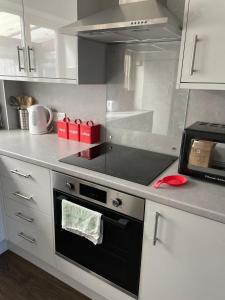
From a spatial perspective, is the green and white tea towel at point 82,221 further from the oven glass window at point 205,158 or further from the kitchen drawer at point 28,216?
the oven glass window at point 205,158

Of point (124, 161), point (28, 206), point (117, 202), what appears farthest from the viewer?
point (28, 206)

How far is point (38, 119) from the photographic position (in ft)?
6.24

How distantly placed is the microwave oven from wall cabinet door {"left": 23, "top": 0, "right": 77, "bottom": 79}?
Answer: 79 centimetres

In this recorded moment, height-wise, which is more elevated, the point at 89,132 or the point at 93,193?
the point at 89,132

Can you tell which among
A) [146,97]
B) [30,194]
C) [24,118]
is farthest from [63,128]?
[146,97]

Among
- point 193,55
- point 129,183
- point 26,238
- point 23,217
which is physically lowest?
point 26,238

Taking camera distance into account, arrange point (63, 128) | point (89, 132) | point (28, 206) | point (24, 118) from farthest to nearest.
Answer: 1. point (24, 118)
2. point (63, 128)
3. point (89, 132)
4. point (28, 206)

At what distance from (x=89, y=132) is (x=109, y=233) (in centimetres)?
77

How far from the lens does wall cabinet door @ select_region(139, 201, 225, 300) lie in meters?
0.95

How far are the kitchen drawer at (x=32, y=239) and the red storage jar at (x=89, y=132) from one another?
658mm

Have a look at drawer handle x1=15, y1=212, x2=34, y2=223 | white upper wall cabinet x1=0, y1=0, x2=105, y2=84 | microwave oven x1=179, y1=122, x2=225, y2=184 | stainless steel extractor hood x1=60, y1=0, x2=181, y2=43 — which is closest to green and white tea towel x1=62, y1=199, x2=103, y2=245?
drawer handle x1=15, y1=212, x2=34, y2=223

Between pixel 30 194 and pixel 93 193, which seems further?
pixel 30 194

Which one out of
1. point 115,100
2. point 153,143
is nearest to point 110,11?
point 115,100

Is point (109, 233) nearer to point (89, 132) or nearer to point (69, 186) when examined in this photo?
point (69, 186)
